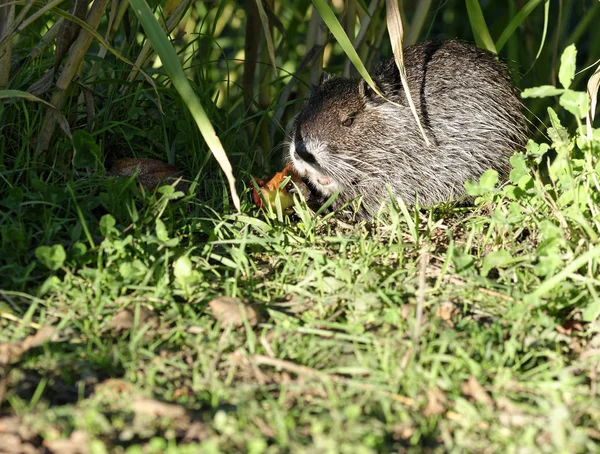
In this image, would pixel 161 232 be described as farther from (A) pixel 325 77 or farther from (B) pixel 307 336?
(A) pixel 325 77

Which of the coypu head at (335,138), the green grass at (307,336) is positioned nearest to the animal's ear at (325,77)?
the coypu head at (335,138)

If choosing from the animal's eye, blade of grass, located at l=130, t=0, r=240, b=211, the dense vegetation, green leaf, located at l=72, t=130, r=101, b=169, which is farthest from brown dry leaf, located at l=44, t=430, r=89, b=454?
the animal's eye

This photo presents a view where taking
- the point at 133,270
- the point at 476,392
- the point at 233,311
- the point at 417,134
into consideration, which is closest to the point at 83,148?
the point at 133,270

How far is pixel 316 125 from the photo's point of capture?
4.08m

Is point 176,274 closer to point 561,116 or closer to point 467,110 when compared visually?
point 467,110

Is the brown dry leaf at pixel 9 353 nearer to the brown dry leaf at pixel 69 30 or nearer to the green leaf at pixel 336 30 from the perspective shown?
the brown dry leaf at pixel 69 30

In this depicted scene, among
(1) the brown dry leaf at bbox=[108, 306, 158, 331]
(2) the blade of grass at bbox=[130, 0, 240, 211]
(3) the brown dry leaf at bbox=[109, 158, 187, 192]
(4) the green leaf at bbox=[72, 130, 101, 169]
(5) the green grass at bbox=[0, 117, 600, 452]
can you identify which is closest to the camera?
(5) the green grass at bbox=[0, 117, 600, 452]

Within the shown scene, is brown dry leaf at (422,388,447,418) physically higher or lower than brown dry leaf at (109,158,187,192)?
lower

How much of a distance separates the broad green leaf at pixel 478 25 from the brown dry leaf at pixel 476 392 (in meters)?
2.04

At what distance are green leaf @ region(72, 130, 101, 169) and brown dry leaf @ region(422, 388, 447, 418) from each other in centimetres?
165

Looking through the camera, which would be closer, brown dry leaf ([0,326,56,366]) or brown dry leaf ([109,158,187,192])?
brown dry leaf ([0,326,56,366])

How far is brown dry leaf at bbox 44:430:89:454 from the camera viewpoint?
210 cm

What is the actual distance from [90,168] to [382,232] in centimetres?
133

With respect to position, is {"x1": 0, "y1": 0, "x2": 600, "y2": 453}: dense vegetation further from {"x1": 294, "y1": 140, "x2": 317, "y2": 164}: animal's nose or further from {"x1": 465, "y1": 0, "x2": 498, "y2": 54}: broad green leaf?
{"x1": 294, "y1": 140, "x2": 317, "y2": 164}: animal's nose
